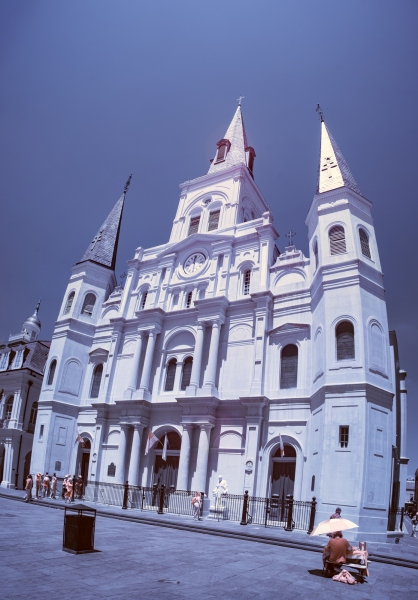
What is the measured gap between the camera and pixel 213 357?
27.0 meters

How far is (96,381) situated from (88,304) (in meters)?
6.65

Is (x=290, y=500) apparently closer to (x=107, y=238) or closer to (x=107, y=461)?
(x=107, y=461)

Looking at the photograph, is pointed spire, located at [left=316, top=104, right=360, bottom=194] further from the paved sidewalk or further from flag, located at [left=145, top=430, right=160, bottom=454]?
the paved sidewalk

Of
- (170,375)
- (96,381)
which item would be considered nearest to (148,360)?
(170,375)

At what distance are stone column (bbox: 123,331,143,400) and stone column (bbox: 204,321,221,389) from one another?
5.74m

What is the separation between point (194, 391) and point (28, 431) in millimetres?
19468

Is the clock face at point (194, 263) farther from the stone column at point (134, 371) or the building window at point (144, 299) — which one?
the stone column at point (134, 371)

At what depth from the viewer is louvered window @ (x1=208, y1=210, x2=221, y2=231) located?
34669 millimetres

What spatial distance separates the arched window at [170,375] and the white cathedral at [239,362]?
0.47 feet

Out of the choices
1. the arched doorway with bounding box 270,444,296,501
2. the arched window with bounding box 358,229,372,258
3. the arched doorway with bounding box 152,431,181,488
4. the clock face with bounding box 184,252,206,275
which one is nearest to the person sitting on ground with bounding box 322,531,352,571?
the arched doorway with bounding box 270,444,296,501

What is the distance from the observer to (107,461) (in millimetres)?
29047

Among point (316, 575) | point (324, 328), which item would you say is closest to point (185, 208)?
point (324, 328)

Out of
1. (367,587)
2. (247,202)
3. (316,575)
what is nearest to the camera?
(367,587)

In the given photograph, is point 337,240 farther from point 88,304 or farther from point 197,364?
point 88,304
